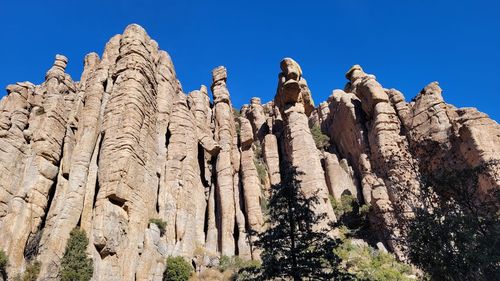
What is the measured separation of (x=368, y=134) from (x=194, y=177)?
20.6m

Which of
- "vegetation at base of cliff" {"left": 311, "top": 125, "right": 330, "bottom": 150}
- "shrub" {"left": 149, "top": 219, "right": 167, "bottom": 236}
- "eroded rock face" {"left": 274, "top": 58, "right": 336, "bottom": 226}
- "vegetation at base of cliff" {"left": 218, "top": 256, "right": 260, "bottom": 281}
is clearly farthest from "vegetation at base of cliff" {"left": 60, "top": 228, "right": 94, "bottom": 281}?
"vegetation at base of cliff" {"left": 311, "top": 125, "right": 330, "bottom": 150}

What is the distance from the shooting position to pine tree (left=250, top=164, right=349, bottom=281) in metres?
16.9

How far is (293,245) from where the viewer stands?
17672 millimetres

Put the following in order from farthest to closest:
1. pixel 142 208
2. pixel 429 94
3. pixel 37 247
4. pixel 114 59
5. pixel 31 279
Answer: pixel 114 59
pixel 429 94
pixel 142 208
pixel 37 247
pixel 31 279

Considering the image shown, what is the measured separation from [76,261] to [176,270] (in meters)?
7.00

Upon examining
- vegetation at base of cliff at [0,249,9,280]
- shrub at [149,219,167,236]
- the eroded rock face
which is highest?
the eroded rock face

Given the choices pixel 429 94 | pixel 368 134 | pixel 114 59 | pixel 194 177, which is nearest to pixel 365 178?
pixel 368 134

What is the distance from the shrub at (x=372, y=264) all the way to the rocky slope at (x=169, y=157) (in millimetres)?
1917

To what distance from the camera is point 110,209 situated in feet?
88.0

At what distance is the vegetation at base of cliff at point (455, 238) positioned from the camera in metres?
14.9

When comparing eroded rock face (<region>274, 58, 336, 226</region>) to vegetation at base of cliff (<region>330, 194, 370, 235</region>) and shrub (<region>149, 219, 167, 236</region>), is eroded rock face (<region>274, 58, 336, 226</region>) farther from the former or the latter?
shrub (<region>149, 219, 167, 236</region>)

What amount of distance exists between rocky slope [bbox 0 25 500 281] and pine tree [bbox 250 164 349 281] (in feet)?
8.05

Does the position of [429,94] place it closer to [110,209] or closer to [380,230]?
[380,230]

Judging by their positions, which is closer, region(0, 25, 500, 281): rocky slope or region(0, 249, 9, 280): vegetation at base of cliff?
region(0, 249, 9, 280): vegetation at base of cliff
